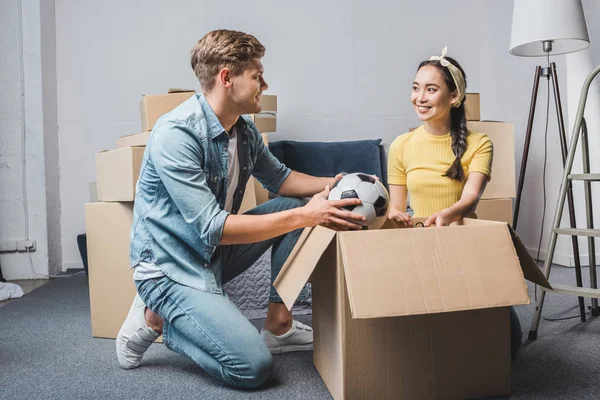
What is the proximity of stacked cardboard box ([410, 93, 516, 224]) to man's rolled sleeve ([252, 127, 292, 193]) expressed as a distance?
1493mm

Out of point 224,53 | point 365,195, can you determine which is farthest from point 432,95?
point 224,53

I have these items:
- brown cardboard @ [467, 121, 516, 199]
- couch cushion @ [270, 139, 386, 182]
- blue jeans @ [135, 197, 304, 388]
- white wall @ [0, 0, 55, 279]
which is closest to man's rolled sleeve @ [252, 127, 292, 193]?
blue jeans @ [135, 197, 304, 388]

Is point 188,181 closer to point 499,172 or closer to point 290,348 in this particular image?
point 290,348

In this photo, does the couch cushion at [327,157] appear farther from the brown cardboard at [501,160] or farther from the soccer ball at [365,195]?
the soccer ball at [365,195]

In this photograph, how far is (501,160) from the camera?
304cm

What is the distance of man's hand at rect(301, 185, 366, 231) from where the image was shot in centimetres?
134

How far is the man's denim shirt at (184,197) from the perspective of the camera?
1430 mm

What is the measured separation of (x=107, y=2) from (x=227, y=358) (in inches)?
116

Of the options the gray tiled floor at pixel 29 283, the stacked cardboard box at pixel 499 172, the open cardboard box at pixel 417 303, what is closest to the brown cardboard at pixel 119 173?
the open cardboard box at pixel 417 303

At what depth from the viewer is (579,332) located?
1.90 m

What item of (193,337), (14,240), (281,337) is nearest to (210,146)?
(193,337)

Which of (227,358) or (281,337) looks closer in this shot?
(227,358)

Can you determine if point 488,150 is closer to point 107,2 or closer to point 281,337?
point 281,337

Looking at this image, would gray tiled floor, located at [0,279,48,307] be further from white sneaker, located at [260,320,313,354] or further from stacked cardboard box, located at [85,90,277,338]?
white sneaker, located at [260,320,313,354]
